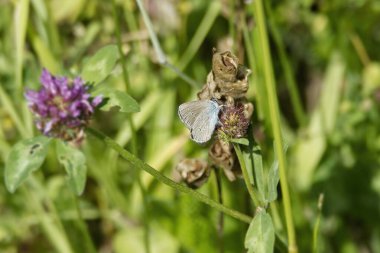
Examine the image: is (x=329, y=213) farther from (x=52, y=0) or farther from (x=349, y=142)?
(x=52, y=0)

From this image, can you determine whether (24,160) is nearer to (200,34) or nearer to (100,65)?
(100,65)

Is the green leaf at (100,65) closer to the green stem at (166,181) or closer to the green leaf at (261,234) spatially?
the green stem at (166,181)

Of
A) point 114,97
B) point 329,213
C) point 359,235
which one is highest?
point 114,97

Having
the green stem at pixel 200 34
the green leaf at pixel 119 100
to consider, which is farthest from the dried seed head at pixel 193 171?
the green stem at pixel 200 34

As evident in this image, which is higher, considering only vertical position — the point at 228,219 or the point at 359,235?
the point at 228,219

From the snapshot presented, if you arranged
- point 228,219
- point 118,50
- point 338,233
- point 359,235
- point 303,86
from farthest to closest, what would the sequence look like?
point 303,86 < point 359,235 < point 338,233 < point 228,219 < point 118,50

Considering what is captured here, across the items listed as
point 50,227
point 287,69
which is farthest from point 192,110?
point 50,227

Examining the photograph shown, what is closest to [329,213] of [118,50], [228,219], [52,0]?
[228,219]
